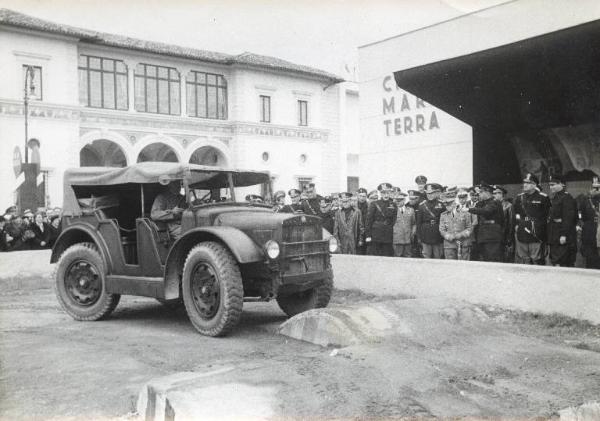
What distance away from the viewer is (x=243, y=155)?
33.7 meters

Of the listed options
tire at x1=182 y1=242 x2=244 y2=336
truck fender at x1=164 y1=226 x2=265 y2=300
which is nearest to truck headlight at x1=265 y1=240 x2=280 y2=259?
truck fender at x1=164 y1=226 x2=265 y2=300

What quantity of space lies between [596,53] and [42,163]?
22.7 metres

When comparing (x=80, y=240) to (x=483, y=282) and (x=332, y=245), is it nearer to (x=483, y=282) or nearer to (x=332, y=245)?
(x=332, y=245)

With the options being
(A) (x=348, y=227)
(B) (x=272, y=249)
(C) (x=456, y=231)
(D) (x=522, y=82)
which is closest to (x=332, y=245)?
(B) (x=272, y=249)

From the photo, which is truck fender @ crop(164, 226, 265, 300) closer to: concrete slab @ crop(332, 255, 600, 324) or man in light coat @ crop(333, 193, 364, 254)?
concrete slab @ crop(332, 255, 600, 324)

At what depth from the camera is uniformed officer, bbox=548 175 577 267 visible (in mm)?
8750

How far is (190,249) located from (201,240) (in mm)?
219

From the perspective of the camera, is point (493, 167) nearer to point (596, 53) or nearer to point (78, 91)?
point (596, 53)

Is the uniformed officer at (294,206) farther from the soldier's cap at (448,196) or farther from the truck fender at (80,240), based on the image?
the truck fender at (80,240)

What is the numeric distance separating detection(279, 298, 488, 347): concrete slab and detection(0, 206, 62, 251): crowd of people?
8831 millimetres

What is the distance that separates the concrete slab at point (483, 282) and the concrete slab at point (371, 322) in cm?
81

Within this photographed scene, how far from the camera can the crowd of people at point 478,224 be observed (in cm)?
896

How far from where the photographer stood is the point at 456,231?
970 cm

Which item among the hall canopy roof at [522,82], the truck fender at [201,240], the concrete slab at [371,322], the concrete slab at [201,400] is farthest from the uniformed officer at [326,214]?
the concrete slab at [201,400]
